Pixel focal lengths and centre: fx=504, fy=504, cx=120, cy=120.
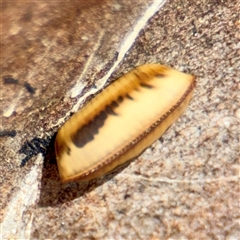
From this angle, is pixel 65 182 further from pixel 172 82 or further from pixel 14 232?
pixel 172 82

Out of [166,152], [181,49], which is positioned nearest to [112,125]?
[166,152]

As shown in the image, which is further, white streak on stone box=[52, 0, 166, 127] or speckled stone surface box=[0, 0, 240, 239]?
white streak on stone box=[52, 0, 166, 127]

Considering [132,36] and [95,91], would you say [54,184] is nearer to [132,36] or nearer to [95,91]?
[95,91]

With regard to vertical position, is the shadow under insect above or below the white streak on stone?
below

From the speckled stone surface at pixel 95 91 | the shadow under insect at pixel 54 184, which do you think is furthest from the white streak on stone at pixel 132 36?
the shadow under insect at pixel 54 184

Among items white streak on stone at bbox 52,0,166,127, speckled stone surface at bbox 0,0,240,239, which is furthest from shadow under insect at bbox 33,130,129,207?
white streak on stone at bbox 52,0,166,127

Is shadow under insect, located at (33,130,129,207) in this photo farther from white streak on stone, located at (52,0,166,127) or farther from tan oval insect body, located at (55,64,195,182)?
white streak on stone, located at (52,0,166,127)
